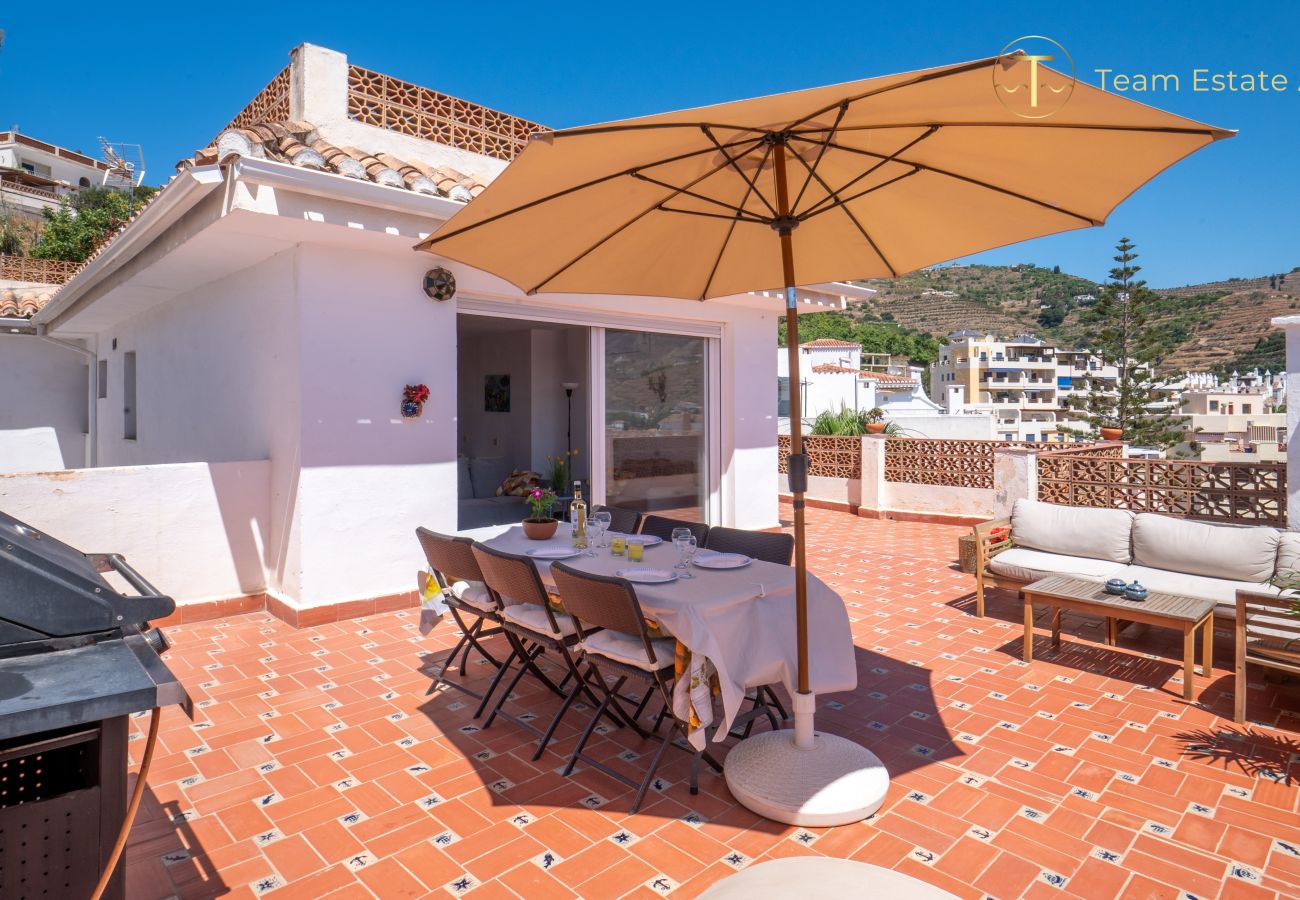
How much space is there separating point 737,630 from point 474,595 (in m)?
1.58

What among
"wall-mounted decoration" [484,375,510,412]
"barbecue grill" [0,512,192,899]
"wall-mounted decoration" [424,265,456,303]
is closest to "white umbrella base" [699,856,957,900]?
"barbecue grill" [0,512,192,899]

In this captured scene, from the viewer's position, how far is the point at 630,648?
3.05 metres

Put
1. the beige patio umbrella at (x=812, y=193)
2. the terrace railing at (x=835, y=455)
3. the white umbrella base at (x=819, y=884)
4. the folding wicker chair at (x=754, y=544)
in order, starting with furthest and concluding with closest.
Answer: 1. the terrace railing at (x=835, y=455)
2. the folding wicker chair at (x=754, y=544)
3. the beige patio umbrella at (x=812, y=193)
4. the white umbrella base at (x=819, y=884)

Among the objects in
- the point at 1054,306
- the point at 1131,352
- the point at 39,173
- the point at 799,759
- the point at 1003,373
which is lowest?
the point at 799,759

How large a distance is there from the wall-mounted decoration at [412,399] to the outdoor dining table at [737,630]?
2.66 m

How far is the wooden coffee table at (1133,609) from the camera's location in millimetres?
3867

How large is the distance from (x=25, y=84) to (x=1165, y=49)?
62.3 m

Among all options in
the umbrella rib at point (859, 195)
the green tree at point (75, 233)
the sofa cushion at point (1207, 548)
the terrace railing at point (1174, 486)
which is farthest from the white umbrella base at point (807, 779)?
the green tree at point (75, 233)

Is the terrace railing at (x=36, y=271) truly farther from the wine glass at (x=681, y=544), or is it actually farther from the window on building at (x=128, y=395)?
the wine glass at (x=681, y=544)

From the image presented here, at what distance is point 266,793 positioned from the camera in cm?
297

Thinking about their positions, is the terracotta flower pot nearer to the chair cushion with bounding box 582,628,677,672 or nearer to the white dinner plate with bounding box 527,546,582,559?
the white dinner plate with bounding box 527,546,582,559

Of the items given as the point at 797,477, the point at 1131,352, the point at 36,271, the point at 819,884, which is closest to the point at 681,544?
the point at 797,477

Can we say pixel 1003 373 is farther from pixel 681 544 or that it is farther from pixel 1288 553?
pixel 681 544

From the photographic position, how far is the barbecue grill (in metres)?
1.28
